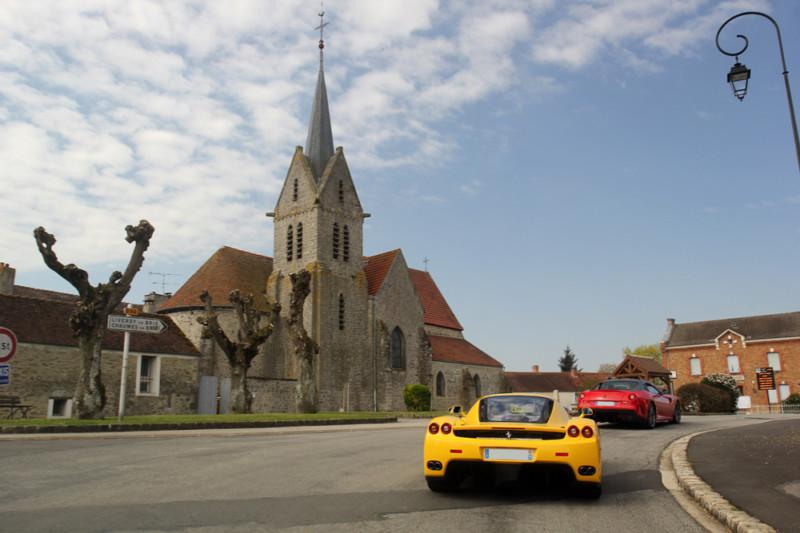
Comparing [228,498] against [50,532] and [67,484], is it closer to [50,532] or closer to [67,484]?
[50,532]

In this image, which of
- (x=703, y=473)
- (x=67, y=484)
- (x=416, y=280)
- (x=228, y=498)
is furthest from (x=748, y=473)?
(x=416, y=280)

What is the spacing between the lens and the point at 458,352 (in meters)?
49.9

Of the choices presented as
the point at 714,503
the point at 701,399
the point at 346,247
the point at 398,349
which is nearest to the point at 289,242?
→ the point at 346,247

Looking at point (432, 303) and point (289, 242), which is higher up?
point (289, 242)

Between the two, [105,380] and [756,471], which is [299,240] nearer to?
[105,380]

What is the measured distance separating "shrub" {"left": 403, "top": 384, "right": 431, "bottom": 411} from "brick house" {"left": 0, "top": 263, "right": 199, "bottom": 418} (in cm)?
1352

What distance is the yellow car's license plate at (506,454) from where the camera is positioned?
689cm

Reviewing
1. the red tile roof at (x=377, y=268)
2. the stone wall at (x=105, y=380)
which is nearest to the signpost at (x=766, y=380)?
the red tile roof at (x=377, y=268)

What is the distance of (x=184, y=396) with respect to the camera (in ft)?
107

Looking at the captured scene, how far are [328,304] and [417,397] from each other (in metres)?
8.01

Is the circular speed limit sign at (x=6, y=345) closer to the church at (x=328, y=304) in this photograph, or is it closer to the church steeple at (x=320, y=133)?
the church at (x=328, y=304)

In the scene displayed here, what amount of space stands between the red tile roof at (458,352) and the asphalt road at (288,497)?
3573 centimetres

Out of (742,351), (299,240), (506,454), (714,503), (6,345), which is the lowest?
(714,503)

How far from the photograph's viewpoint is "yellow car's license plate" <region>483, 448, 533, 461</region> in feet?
22.6
